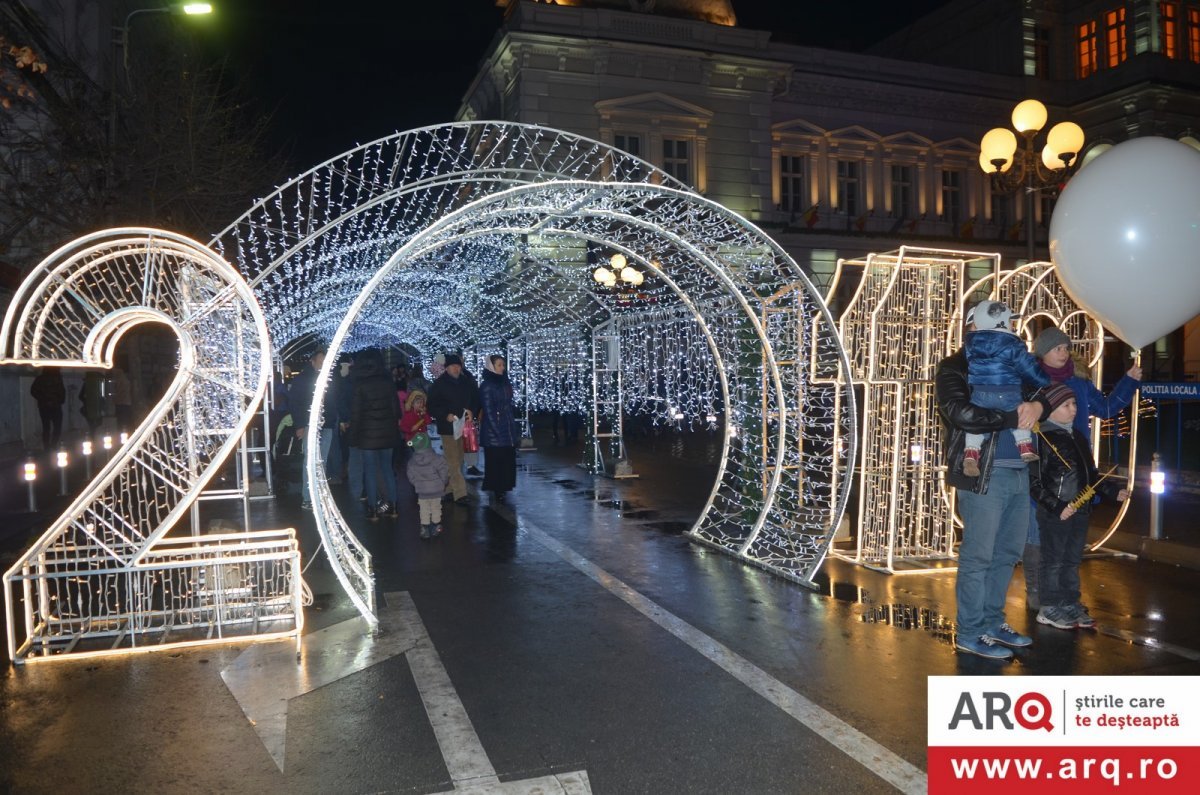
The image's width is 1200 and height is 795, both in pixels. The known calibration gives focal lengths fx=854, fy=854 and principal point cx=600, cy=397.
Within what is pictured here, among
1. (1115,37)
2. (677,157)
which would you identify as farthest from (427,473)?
(1115,37)

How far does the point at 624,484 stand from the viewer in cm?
1315

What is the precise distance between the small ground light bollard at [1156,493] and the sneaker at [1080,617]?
8.45ft

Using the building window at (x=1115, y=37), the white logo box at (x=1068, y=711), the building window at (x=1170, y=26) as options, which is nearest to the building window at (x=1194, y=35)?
the building window at (x=1170, y=26)

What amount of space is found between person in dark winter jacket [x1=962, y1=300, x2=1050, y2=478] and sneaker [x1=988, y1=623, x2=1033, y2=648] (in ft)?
3.55

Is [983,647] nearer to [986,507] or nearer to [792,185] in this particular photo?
[986,507]

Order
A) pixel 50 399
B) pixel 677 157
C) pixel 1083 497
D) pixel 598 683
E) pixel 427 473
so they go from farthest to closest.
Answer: pixel 677 157 < pixel 50 399 < pixel 427 473 < pixel 1083 497 < pixel 598 683

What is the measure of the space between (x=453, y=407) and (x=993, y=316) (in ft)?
24.5

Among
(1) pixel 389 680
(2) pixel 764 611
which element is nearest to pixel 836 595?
(2) pixel 764 611

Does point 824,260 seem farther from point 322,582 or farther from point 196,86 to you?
point 322,582

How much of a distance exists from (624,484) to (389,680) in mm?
8369

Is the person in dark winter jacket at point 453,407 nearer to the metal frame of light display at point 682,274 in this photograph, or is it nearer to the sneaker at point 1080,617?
the metal frame of light display at point 682,274

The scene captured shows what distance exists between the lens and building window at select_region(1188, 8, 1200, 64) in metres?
33.2

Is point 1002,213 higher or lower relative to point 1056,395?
higher

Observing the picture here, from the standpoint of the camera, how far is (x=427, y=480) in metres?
8.93
